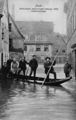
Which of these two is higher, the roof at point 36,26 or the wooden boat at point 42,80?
the roof at point 36,26

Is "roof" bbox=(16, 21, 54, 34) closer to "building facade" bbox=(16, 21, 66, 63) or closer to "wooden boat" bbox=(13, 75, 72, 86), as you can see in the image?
"building facade" bbox=(16, 21, 66, 63)

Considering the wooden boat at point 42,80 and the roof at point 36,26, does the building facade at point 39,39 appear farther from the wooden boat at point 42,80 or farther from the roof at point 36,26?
the wooden boat at point 42,80

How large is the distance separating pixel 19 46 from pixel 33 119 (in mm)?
49546

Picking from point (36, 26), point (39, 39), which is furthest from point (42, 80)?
point (36, 26)

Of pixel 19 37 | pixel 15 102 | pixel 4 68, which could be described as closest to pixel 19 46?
pixel 19 37

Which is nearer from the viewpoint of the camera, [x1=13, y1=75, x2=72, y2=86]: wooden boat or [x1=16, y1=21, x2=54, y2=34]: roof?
[x1=13, y1=75, x2=72, y2=86]: wooden boat

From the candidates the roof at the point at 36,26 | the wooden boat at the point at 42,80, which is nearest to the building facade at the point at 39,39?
the roof at the point at 36,26

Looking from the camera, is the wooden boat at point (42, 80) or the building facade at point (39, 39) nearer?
the wooden boat at point (42, 80)

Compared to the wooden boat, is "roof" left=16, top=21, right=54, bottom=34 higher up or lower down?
higher up

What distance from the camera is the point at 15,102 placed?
11.8m

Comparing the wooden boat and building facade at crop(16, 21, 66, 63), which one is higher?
building facade at crop(16, 21, 66, 63)

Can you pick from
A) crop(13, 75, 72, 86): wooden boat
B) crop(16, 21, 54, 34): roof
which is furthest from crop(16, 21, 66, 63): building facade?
crop(13, 75, 72, 86): wooden boat

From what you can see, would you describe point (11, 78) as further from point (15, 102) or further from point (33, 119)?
point (33, 119)

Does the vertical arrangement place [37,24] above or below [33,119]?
above
